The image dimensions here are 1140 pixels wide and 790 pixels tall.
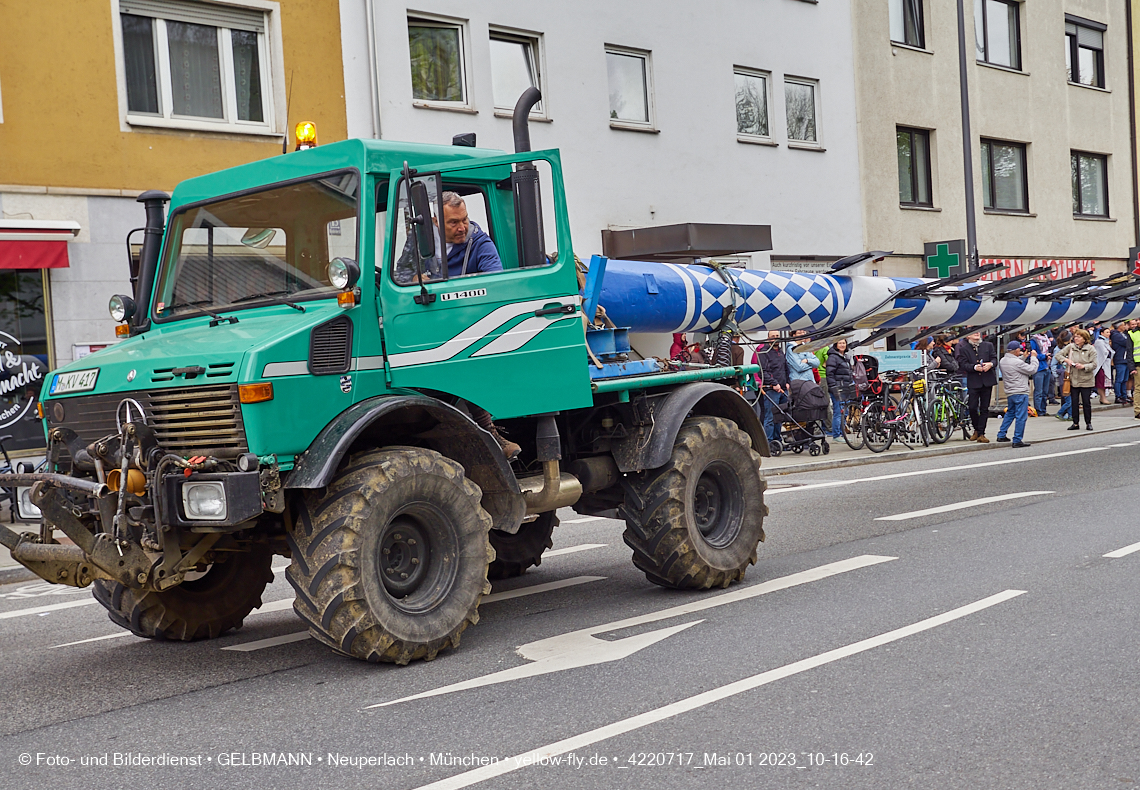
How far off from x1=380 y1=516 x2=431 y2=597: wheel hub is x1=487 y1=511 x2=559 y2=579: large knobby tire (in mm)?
2124

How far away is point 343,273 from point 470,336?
88cm

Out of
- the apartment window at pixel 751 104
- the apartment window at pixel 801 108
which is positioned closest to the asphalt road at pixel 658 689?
the apartment window at pixel 751 104

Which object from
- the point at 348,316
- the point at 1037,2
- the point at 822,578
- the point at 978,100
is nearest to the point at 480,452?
the point at 348,316

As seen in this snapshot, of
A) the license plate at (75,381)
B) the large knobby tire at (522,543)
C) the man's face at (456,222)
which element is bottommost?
the large knobby tire at (522,543)

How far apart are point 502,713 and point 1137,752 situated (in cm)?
241

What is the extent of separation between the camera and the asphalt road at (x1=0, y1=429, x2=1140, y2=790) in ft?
14.2

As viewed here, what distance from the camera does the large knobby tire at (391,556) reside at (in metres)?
5.56

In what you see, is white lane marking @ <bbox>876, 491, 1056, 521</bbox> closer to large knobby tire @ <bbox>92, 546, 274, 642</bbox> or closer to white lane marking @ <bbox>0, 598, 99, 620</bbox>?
large knobby tire @ <bbox>92, 546, 274, 642</bbox>

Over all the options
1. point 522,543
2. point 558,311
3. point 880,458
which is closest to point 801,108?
point 880,458

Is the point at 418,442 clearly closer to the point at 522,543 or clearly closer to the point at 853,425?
the point at 522,543

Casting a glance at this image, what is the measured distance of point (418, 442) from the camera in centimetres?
640

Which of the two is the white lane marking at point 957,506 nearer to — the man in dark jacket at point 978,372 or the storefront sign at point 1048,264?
the man in dark jacket at point 978,372

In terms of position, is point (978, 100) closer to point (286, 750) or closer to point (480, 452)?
point (480, 452)

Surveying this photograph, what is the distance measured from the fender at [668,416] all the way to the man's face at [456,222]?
1707 millimetres
